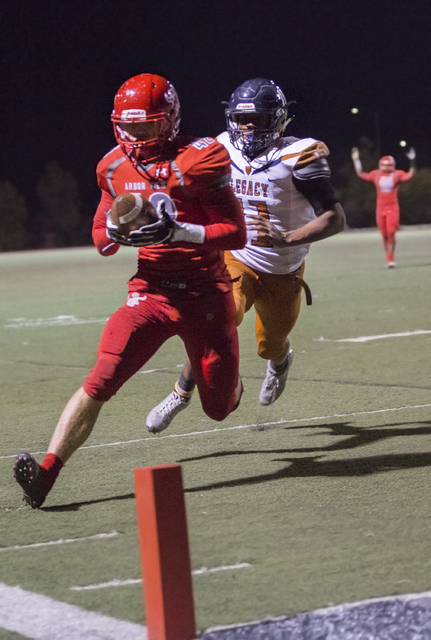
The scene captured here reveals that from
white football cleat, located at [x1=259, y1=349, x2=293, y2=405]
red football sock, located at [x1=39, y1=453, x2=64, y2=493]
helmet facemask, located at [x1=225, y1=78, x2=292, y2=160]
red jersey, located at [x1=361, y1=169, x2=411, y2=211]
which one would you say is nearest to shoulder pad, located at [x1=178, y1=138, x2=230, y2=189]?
helmet facemask, located at [x1=225, y1=78, x2=292, y2=160]

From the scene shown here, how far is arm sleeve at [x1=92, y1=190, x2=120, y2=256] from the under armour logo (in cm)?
24

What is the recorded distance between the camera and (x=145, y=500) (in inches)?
110

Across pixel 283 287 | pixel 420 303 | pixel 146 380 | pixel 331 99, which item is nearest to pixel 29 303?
pixel 420 303

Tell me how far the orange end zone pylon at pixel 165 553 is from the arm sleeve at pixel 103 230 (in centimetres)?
228

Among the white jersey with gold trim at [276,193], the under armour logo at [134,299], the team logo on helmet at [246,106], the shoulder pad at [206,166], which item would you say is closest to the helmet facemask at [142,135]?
the shoulder pad at [206,166]

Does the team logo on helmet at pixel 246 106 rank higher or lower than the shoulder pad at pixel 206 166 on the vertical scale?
higher

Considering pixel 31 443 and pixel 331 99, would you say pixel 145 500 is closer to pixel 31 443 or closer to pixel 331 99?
pixel 31 443

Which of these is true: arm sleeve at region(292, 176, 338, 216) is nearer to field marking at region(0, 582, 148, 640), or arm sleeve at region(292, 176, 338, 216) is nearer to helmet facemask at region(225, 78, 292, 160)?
helmet facemask at region(225, 78, 292, 160)

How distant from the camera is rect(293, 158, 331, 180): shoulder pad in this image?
19.4 ft

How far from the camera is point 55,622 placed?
315 centimetres

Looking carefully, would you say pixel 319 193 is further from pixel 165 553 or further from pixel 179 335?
pixel 165 553

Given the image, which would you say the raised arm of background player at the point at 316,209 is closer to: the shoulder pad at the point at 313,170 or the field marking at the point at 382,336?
the shoulder pad at the point at 313,170

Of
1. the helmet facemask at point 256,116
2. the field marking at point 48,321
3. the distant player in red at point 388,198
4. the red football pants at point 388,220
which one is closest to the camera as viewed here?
the helmet facemask at point 256,116

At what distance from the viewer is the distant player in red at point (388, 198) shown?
19.7m
